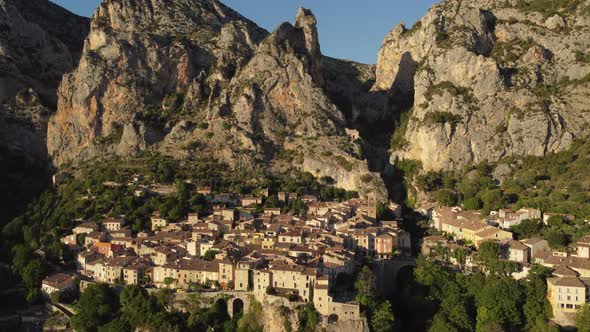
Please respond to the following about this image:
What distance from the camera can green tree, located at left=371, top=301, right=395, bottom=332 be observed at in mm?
47219

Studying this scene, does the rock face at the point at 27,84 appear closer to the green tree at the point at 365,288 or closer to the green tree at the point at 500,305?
the green tree at the point at 365,288

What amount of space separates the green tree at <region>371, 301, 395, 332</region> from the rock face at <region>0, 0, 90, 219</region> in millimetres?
52109

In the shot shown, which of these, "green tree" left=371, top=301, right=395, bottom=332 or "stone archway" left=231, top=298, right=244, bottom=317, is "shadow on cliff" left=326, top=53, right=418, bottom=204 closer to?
"stone archway" left=231, top=298, right=244, bottom=317

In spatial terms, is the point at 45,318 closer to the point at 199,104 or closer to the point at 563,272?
the point at 563,272

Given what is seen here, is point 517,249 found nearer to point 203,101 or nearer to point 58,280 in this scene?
point 58,280

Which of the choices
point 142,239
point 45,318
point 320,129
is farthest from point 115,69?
point 45,318

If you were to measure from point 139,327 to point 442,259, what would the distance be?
26499mm

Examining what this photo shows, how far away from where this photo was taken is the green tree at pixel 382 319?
4722 cm

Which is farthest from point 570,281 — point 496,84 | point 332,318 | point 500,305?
point 496,84

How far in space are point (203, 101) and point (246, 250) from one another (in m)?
42.9

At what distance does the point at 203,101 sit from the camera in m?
97.2

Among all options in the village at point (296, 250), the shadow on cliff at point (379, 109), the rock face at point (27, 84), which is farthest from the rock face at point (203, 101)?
the village at point (296, 250)

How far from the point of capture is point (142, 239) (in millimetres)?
64250

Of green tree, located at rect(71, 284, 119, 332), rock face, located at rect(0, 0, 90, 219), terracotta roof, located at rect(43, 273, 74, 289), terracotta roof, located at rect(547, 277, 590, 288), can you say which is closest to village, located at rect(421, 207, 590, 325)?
terracotta roof, located at rect(547, 277, 590, 288)
